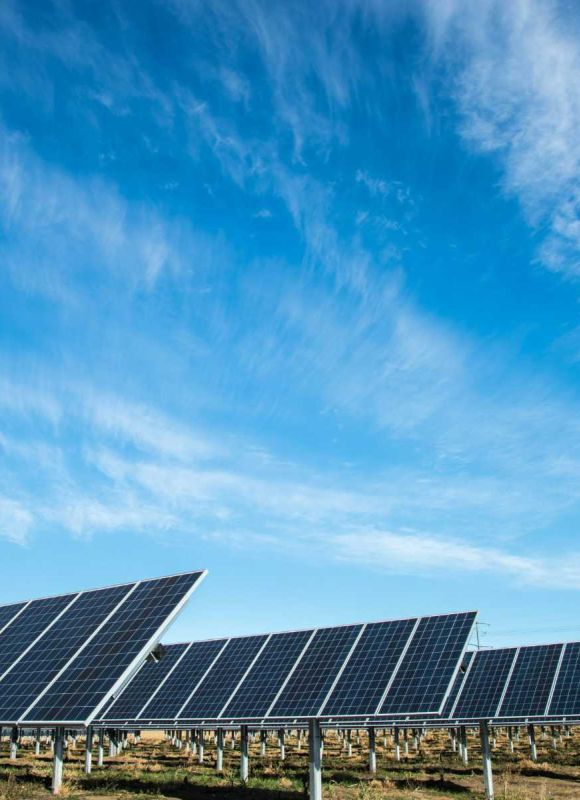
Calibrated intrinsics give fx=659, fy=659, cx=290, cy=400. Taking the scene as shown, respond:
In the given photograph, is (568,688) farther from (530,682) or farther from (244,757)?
(244,757)

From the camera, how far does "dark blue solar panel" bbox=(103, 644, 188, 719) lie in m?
38.0

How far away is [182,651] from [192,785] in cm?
1540

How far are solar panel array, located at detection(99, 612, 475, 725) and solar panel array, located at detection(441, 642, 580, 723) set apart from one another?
6.24m

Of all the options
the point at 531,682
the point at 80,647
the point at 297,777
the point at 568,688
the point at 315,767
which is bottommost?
the point at 297,777

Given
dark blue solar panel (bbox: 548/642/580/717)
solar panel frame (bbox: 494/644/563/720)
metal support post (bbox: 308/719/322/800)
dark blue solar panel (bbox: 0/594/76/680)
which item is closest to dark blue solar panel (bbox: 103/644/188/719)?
dark blue solar panel (bbox: 0/594/76/680)

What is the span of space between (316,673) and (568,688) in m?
15.8

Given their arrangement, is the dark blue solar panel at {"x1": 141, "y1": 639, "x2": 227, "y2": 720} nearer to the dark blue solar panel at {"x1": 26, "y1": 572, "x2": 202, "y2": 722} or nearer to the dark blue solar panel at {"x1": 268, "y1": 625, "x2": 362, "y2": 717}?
the dark blue solar panel at {"x1": 268, "y1": 625, "x2": 362, "y2": 717}

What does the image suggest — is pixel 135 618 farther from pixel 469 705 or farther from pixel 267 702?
pixel 469 705

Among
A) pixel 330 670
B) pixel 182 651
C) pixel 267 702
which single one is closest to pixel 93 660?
pixel 267 702

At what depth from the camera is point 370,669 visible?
27625 millimetres

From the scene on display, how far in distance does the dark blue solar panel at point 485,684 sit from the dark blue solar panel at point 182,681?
562 inches

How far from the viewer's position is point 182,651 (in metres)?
43.9

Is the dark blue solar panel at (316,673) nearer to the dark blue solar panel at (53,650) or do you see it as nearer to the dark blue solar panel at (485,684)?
the dark blue solar panel at (53,650)

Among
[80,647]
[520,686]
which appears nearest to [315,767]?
[80,647]
